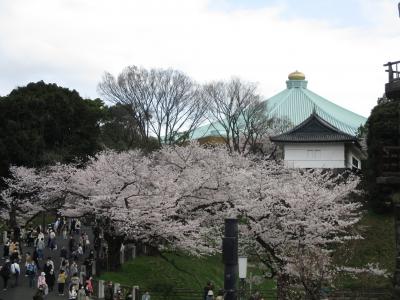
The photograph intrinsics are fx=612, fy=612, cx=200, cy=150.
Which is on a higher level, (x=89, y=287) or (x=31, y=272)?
(x=31, y=272)

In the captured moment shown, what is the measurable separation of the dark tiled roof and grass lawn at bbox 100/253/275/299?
16889 millimetres

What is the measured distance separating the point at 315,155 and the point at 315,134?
1.68 m

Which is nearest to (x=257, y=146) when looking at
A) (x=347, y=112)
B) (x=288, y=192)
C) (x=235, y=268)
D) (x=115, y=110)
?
(x=115, y=110)

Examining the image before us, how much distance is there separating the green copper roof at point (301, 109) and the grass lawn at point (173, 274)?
2974 centimetres

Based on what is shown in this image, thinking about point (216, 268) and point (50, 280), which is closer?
point (50, 280)

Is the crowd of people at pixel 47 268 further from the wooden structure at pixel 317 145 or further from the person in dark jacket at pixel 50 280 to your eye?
Result: the wooden structure at pixel 317 145

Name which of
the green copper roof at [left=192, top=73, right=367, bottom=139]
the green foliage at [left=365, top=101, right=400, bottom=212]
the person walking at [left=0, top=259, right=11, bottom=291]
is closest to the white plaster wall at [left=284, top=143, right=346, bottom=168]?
the green foliage at [left=365, top=101, right=400, bottom=212]

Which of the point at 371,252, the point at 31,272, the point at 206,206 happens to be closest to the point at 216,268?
the point at 206,206

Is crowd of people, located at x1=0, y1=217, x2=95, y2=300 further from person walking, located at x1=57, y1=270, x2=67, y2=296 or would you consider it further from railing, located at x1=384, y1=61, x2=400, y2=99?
railing, located at x1=384, y1=61, x2=400, y2=99

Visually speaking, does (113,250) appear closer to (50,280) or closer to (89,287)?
Result: (50,280)

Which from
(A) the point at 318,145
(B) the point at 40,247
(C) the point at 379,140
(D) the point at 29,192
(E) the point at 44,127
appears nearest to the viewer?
(B) the point at 40,247

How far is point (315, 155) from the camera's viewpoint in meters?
48.3

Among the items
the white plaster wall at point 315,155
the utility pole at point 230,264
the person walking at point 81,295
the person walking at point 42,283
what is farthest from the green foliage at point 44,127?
the utility pole at point 230,264

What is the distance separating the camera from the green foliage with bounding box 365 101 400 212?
37531mm
